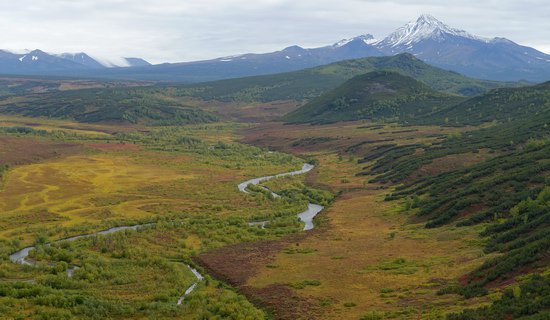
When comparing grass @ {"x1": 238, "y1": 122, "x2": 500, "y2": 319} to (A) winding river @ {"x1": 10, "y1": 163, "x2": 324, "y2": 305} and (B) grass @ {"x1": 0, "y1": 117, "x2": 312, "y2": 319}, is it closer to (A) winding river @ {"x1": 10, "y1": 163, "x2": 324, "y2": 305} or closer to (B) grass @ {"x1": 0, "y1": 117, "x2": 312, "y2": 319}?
(A) winding river @ {"x1": 10, "y1": 163, "x2": 324, "y2": 305}

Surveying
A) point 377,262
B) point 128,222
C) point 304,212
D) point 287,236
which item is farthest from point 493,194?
point 128,222

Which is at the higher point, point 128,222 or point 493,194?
point 493,194

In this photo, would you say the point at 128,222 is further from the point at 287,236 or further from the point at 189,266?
the point at 189,266

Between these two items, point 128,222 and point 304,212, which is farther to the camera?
point 304,212

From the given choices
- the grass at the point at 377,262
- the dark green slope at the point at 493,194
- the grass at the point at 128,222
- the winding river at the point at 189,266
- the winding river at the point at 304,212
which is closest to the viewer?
the grass at the point at 377,262

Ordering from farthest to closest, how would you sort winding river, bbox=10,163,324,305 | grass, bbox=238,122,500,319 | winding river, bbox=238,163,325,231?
winding river, bbox=238,163,325,231
winding river, bbox=10,163,324,305
grass, bbox=238,122,500,319

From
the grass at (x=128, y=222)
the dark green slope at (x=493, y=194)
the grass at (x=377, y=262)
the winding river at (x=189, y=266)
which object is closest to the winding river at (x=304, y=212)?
the winding river at (x=189, y=266)

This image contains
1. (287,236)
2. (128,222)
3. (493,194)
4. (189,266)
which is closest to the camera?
(189,266)

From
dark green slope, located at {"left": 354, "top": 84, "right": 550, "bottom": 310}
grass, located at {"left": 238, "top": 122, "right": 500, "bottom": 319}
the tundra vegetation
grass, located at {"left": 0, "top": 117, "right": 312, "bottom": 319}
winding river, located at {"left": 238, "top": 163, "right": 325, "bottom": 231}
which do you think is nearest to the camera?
the tundra vegetation

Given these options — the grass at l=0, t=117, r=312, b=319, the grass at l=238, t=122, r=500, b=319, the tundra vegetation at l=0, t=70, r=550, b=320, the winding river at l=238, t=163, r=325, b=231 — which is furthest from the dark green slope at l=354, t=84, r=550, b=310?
the grass at l=0, t=117, r=312, b=319

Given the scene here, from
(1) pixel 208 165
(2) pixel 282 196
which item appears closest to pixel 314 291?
(2) pixel 282 196

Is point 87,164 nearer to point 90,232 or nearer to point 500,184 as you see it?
point 90,232

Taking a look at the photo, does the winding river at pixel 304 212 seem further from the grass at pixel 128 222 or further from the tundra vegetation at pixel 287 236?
the grass at pixel 128 222
